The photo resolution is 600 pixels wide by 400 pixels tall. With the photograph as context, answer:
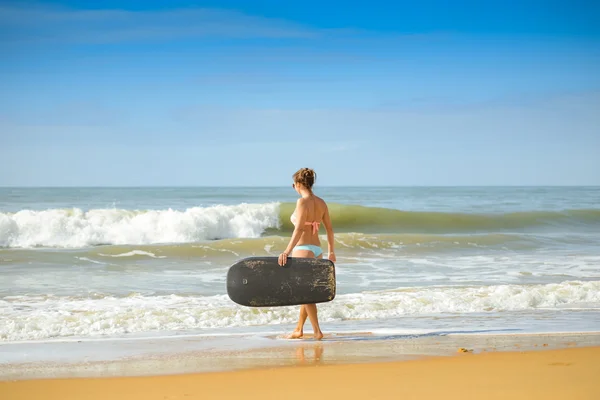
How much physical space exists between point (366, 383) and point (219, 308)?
11.8ft

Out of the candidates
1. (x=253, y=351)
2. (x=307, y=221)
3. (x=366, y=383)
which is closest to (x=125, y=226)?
(x=307, y=221)

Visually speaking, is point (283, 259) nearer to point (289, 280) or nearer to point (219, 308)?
point (289, 280)

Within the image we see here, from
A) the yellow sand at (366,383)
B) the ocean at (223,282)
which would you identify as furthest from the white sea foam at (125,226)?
the yellow sand at (366,383)

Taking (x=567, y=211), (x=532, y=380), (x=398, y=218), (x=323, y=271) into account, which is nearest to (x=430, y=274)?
(x=323, y=271)

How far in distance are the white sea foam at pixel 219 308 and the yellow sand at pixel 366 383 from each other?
91.8 inches

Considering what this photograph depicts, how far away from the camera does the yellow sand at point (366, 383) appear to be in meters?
4.48

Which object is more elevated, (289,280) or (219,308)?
(289,280)

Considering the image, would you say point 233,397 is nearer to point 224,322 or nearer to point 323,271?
point 323,271

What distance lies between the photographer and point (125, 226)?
2369cm

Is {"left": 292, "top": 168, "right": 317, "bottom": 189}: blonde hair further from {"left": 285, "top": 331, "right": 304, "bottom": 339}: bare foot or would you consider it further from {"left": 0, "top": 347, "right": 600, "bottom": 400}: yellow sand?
{"left": 0, "top": 347, "right": 600, "bottom": 400}: yellow sand

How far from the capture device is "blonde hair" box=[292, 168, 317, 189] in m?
6.33

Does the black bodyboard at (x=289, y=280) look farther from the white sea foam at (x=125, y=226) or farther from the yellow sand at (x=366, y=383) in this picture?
the white sea foam at (x=125, y=226)

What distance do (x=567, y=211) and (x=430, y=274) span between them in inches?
863

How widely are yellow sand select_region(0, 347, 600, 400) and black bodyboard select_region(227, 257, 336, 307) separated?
3.26 ft
